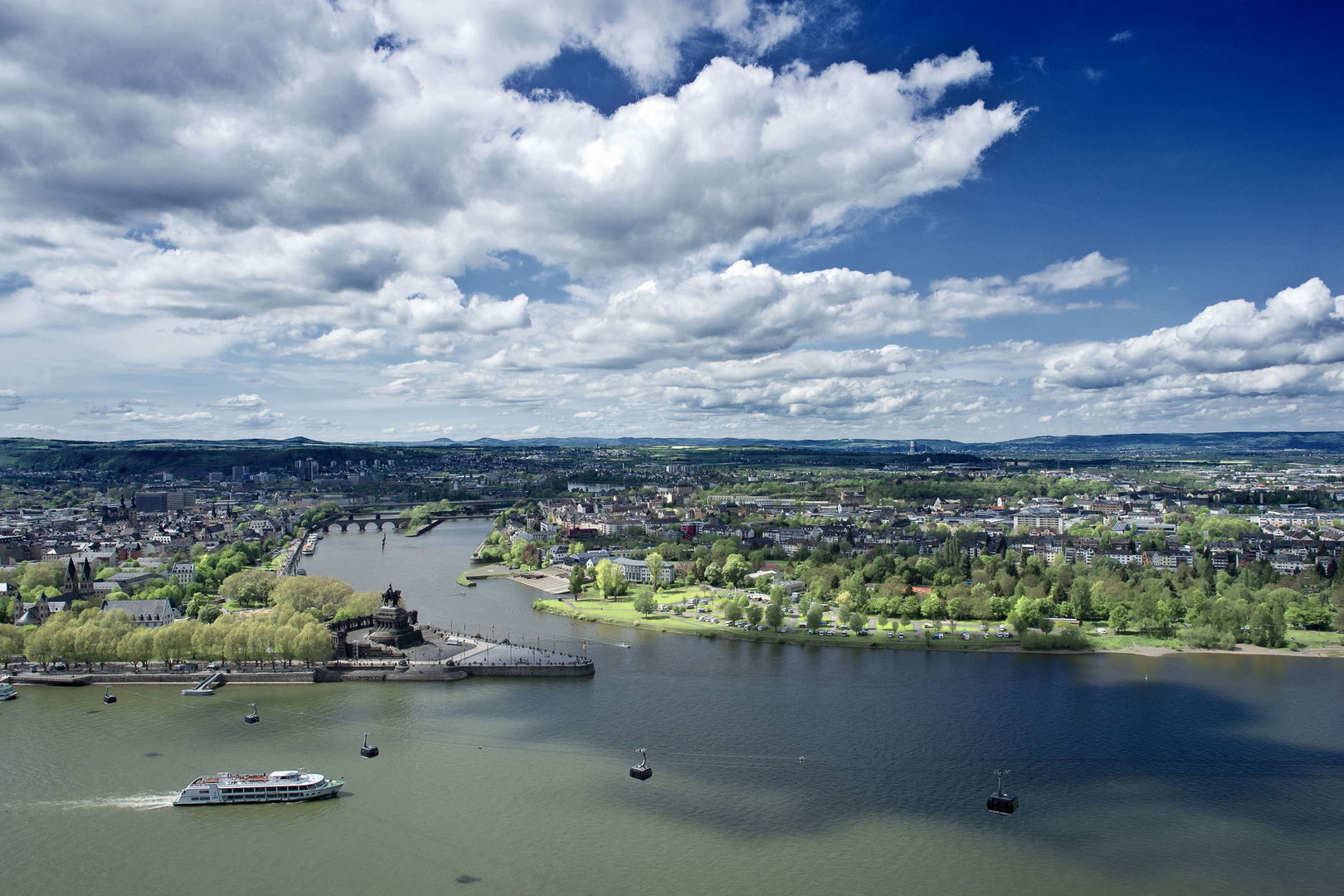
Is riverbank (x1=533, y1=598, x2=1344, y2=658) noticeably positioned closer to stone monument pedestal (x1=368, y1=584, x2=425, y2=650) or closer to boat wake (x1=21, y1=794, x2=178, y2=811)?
stone monument pedestal (x1=368, y1=584, x2=425, y2=650)

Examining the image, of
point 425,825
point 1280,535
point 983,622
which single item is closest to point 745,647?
point 983,622

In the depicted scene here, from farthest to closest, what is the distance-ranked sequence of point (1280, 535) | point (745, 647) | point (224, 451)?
1. point (224, 451)
2. point (1280, 535)
3. point (745, 647)

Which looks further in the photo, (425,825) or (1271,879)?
(425,825)

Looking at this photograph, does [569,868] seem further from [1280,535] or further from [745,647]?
[1280,535]

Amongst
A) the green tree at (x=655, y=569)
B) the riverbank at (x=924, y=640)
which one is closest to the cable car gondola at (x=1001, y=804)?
the riverbank at (x=924, y=640)

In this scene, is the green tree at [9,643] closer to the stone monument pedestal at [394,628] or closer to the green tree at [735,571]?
the stone monument pedestal at [394,628]

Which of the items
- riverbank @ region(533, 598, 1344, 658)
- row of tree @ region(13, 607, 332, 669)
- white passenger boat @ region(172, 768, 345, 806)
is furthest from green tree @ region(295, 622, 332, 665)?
riverbank @ region(533, 598, 1344, 658)

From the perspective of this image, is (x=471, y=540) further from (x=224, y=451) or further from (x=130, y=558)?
(x=224, y=451)

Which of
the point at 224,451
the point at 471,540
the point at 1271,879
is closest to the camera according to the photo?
the point at 1271,879
